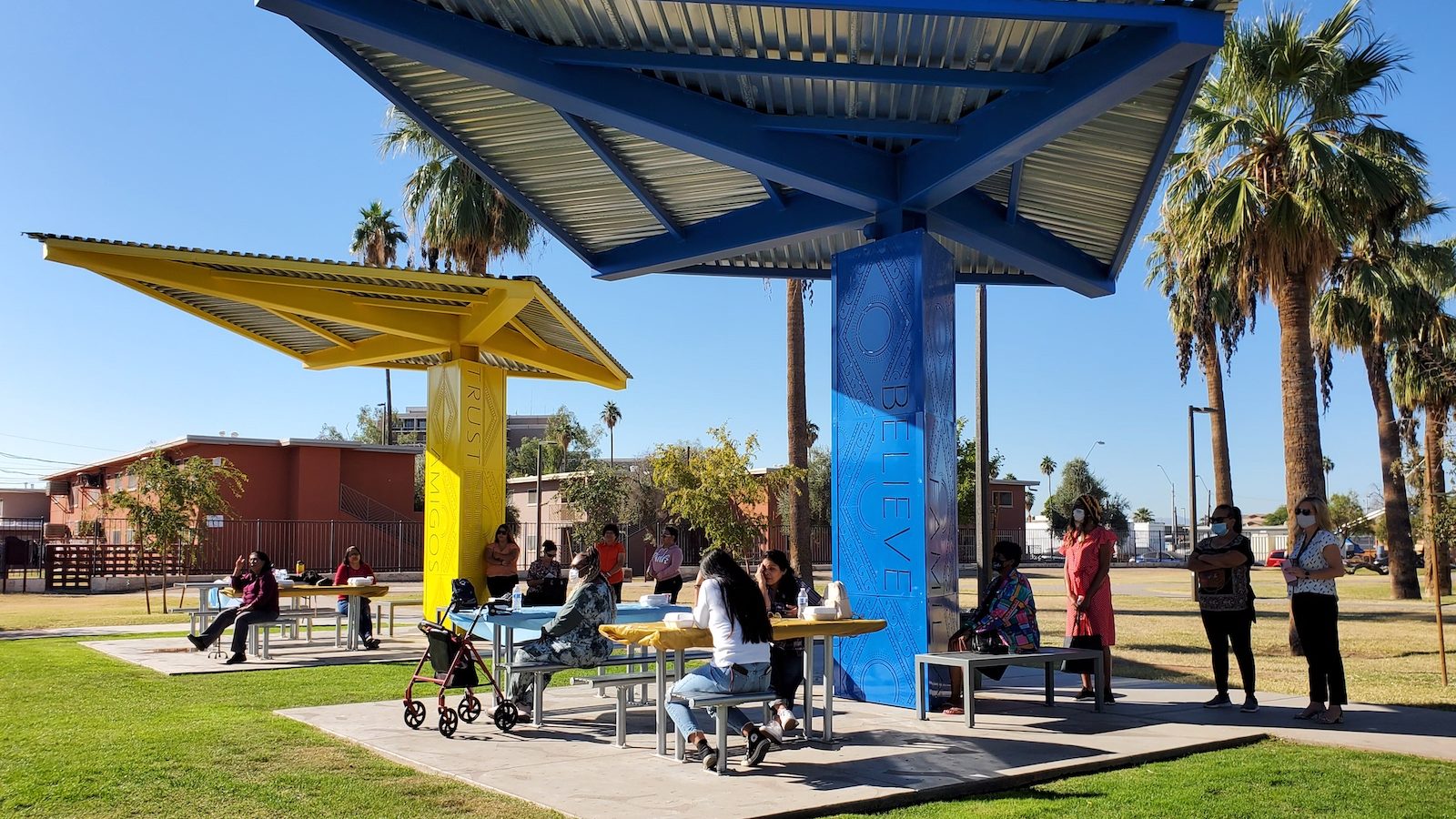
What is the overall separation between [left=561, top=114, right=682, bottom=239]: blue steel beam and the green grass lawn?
5.25 metres

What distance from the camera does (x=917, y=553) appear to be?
1009 centimetres

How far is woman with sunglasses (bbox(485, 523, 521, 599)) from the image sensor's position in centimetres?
1684

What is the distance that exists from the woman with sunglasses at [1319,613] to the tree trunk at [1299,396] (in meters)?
7.52

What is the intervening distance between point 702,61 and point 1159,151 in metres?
4.12

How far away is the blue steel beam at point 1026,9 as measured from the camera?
672cm

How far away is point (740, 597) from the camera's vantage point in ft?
24.6

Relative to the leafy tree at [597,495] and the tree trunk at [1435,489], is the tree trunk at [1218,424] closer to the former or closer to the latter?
the tree trunk at [1435,489]

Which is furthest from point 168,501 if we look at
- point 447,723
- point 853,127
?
point 853,127

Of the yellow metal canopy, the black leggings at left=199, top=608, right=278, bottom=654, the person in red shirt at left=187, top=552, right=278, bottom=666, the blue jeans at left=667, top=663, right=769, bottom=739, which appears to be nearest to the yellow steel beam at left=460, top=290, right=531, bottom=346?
the yellow metal canopy

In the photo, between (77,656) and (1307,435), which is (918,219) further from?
(77,656)

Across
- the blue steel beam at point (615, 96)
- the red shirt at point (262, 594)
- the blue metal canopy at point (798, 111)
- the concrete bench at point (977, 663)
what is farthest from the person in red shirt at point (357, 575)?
the blue steel beam at point (615, 96)

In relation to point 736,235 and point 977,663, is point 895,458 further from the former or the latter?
point 736,235

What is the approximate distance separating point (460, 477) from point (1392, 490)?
2420cm

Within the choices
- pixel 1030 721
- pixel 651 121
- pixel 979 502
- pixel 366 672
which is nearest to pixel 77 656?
pixel 366 672
